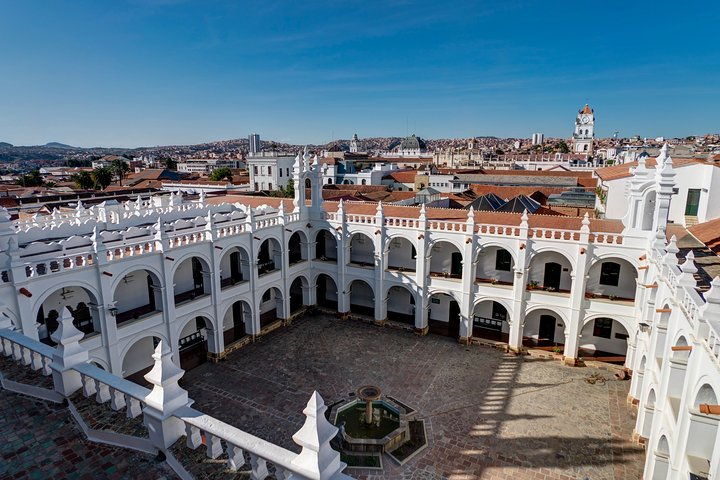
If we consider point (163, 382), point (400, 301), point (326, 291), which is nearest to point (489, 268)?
point (400, 301)

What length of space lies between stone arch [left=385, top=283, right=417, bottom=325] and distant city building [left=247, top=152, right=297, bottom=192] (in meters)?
47.7

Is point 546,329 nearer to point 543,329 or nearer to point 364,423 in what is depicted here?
point 543,329

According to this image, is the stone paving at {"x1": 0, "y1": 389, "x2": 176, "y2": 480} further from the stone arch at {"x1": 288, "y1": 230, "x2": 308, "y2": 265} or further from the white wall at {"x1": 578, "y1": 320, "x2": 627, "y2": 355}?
the white wall at {"x1": 578, "y1": 320, "x2": 627, "y2": 355}

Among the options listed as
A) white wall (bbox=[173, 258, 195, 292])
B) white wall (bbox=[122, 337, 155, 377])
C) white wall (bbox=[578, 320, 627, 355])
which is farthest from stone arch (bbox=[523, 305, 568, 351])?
white wall (bbox=[122, 337, 155, 377])

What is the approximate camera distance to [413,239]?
1078 inches

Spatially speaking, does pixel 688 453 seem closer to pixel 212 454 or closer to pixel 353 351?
pixel 212 454

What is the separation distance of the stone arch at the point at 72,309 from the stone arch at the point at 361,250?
16823mm

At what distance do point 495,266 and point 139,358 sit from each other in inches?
855

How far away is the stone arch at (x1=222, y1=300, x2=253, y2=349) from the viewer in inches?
1047

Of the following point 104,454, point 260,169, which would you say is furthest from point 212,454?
point 260,169

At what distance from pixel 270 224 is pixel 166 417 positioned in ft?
70.6

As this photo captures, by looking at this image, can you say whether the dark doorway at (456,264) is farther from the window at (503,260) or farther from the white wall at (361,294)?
the white wall at (361,294)

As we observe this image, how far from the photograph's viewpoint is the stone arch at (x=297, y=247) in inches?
1225

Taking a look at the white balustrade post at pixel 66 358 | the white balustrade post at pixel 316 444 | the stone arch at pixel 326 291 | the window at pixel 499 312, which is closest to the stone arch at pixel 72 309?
the white balustrade post at pixel 66 358
